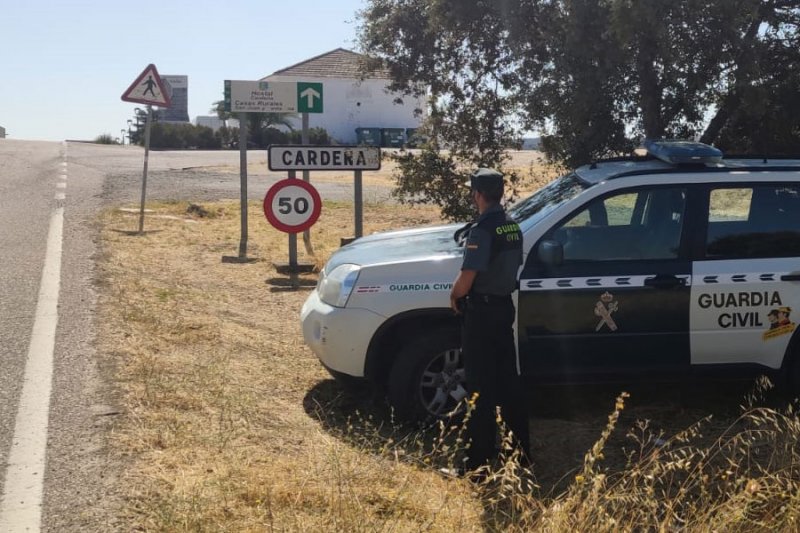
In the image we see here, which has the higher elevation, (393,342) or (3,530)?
(393,342)

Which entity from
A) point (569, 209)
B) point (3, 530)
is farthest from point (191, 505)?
point (569, 209)

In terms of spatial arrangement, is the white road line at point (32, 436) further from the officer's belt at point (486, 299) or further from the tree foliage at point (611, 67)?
the tree foliage at point (611, 67)

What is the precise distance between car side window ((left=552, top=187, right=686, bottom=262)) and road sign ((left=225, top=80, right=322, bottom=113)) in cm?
693

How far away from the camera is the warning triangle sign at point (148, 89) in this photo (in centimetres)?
1469

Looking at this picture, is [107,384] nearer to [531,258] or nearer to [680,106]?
[531,258]

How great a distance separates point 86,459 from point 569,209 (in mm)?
3189

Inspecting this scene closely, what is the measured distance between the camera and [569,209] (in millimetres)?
5684

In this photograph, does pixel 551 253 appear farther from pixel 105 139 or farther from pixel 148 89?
pixel 105 139

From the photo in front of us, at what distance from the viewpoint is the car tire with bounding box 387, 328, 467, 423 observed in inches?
220

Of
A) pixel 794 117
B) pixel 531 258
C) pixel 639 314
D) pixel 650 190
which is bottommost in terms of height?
pixel 639 314

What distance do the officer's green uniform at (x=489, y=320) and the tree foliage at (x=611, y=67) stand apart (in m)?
4.59

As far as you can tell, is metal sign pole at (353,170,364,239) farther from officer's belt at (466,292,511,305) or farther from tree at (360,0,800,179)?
officer's belt at (466,292,511,305)

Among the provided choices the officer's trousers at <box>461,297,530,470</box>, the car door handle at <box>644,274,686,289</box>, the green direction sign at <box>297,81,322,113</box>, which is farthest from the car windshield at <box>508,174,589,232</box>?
the green direction sign at <box>297,81,322,113</box>

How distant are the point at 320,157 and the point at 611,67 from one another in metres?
3.53
